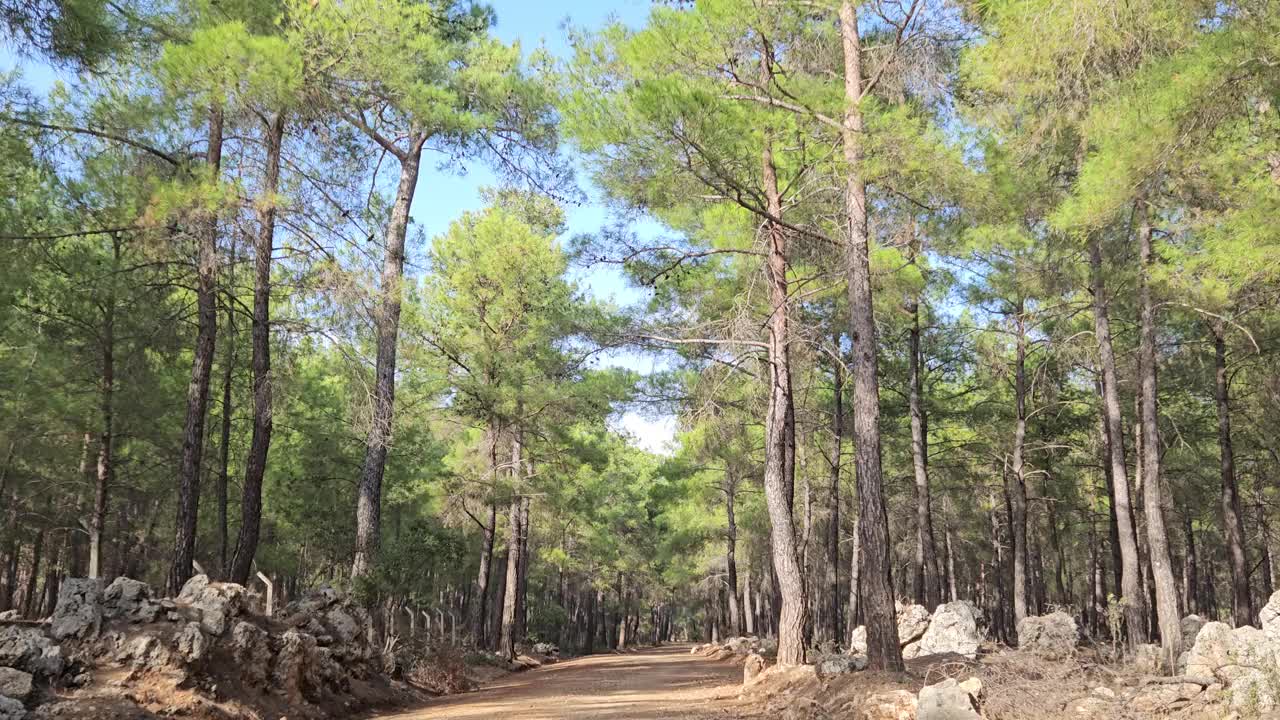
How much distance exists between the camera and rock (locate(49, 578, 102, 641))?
7008 millimetres

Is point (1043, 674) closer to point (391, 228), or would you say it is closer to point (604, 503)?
point (391, 228)

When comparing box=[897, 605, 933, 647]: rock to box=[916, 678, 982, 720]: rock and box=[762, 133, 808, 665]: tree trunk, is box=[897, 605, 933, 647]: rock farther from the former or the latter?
box=[916, 678, 982, 720]: rock

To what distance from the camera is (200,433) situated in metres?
10.1

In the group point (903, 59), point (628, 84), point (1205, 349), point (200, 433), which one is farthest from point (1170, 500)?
point (200, 433)

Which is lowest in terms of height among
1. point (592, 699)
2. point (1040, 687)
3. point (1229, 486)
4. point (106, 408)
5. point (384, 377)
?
point (592, 699)

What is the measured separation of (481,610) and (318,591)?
8956mm

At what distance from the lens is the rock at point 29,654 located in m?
6.20

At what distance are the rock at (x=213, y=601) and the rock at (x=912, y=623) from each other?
11.3m

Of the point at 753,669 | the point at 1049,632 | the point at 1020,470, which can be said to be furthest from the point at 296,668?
the point at 1020,470

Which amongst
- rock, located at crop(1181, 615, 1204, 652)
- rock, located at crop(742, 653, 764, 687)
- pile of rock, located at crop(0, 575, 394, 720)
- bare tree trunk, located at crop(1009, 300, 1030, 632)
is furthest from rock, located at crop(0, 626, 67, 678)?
bare tree trunk, located at crop(1009, 300, 1030, 632)

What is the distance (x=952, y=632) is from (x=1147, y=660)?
10.4ft

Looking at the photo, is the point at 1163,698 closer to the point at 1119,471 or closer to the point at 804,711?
the point at 804,711

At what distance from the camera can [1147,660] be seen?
35.7 feet

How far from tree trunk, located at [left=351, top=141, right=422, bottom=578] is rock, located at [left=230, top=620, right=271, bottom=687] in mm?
3770
